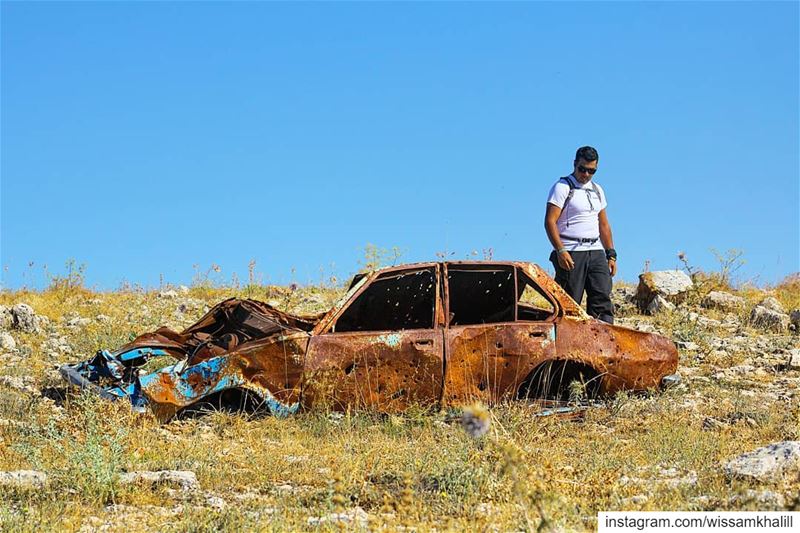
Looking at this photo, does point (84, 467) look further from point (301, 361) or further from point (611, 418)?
point (611, 418)

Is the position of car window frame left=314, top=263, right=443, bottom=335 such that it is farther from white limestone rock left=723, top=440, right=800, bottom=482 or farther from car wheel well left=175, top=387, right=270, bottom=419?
white limestone rock left=723, top=440, right=800, bottom=482

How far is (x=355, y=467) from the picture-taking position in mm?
6105

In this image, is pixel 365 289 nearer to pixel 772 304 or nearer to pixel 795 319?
pixel 795 319

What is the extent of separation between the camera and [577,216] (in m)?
9.48

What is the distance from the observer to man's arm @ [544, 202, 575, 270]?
932 cm

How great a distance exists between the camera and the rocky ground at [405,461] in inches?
203

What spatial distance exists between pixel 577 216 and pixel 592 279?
1.97ft

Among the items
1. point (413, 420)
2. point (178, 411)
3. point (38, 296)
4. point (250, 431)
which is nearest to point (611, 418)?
point (413, 420)

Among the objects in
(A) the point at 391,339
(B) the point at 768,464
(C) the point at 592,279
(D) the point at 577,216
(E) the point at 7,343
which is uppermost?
(D) the point at 577,216

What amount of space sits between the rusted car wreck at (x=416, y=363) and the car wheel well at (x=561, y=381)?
1cm

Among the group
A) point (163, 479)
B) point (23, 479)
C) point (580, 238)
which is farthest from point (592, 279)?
point (23, 479)

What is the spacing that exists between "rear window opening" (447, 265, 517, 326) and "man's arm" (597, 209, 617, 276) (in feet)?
4.27

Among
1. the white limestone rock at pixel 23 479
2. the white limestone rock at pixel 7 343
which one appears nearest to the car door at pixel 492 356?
the white limestone rock at pixel 23 479

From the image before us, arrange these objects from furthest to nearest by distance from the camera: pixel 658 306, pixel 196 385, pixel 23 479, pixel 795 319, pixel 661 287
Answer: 1. pixel 661 287
2. pixel 658 306
3. pixel 795 319
4. pixel 196 385
5. pixel 23 479
